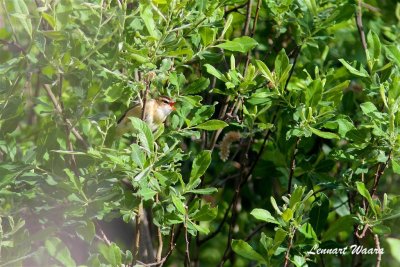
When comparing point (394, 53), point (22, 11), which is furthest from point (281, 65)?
point (22, 11)

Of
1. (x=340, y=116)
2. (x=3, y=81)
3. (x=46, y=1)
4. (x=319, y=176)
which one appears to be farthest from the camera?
(x=319, y=176)

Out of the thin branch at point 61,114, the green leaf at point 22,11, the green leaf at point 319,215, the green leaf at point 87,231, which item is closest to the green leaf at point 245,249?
the green leaf at point 319,215

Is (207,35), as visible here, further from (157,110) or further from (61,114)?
(61,114)

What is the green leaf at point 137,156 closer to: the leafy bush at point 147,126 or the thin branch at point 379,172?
the leafy bush at point 147,126

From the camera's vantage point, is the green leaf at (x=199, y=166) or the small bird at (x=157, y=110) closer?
the green leaf at (x=199, y=166)

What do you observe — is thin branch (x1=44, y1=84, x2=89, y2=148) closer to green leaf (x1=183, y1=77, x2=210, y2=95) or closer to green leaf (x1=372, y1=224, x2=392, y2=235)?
green leaf (x1=183, y1=77, x2=210, y2=95)

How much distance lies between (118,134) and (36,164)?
30 centimetres

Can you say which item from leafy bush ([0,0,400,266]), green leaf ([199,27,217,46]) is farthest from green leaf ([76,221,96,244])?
green leaf ([199,27,217,46])

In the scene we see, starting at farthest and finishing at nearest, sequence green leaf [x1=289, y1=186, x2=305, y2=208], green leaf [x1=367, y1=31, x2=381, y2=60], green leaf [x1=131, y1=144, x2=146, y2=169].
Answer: green leaf [x1=367, y1=31, x2=381, y2=60]
green leaf [x1=289, y1=186, x2=305, y2=208]
green leaf [x1=131, y1=144, x2=146, y2=169]

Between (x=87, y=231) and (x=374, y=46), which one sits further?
(x=374, y=46)

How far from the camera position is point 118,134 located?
219 cm

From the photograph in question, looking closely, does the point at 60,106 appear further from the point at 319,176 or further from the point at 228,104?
the point at 319,176

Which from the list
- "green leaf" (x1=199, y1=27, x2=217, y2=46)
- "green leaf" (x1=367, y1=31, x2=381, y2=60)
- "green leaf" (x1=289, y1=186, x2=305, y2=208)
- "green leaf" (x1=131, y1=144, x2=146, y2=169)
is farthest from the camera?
"green leaf" (x1=367, y1=31, x2=381, y2=60)

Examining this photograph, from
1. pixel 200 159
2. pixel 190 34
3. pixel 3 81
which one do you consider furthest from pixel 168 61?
pixel 3 81
